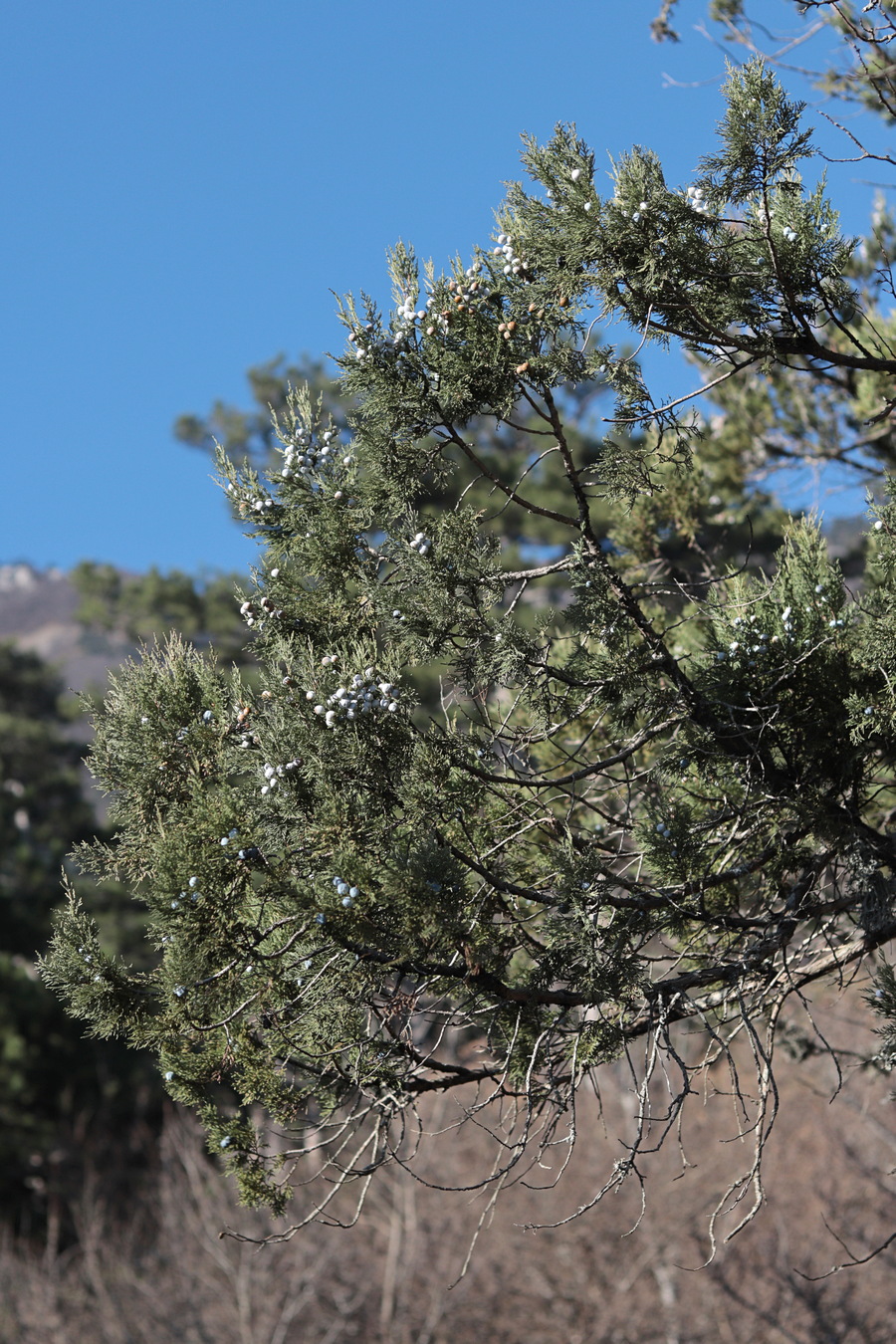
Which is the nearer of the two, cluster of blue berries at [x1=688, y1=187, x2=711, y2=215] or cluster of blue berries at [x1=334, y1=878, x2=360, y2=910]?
cluster of blue berries at [x1=334, y1=878, x2=360, y2=910]

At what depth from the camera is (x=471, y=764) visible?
4.12 m

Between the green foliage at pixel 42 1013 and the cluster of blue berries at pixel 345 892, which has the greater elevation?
the green foliage at pixel 42 1013

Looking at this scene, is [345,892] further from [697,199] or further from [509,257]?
[697,199]

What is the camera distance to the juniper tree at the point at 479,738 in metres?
3.71

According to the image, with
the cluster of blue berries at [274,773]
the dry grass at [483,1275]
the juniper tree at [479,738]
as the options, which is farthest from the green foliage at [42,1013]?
the cluster of blue berries at [274,773]

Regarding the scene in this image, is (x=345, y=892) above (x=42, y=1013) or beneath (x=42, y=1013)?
beneath

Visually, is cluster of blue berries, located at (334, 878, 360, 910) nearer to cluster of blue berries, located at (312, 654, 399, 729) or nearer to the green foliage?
cluster of blue berries, located at (312, 654, 399, 729)

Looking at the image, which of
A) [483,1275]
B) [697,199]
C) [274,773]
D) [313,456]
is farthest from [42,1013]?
[697,199]

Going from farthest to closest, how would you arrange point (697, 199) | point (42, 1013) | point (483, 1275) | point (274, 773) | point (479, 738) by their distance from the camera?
1. point (42, 1013)
2. point (483, 1275)
3. point (479, 738)
4. point (697, 199)
5. point (274, 773)

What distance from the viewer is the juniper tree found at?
371 centimetres

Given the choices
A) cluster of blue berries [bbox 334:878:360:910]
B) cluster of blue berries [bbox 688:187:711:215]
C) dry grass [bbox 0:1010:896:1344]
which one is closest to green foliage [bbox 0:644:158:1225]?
dry grass [bbox 0:1010:896:1344]

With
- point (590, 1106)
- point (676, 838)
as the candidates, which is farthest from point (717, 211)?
point (590, 1106)

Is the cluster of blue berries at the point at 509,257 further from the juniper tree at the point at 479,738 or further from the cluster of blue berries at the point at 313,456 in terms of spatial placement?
the cluster of blue berries at the point at 313,456

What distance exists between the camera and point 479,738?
163 inches
